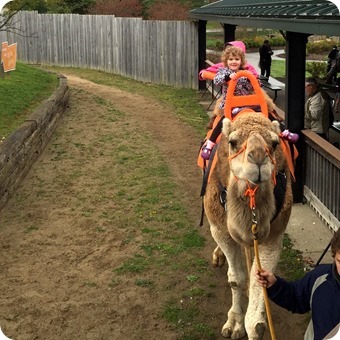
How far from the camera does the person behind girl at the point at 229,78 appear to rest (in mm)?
5093

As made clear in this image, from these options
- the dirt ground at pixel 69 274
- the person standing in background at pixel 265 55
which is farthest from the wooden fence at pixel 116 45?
the dirt ground at pixel 69 274

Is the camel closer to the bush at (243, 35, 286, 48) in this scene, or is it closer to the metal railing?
the metal railing

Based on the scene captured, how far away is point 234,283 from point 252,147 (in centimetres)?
172

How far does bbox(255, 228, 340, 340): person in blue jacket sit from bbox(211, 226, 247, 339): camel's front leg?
56.9 inches

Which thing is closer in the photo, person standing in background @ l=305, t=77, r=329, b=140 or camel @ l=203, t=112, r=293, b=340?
camel @ l=203, t=112, r=293, b=340

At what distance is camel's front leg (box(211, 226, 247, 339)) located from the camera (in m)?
4.71

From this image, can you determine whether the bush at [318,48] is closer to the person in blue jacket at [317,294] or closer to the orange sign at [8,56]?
the orange sign at [8,56]

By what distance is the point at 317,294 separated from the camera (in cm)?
294

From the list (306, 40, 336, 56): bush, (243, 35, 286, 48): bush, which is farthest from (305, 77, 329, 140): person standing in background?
(243, 35, 286, 48): bush

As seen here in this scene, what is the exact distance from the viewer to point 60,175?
9.38m

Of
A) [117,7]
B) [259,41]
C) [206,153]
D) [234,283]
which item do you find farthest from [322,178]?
[259,41]

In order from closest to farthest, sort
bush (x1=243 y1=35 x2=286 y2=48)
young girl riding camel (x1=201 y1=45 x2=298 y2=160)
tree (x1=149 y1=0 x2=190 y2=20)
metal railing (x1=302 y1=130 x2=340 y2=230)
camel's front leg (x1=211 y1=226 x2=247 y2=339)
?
camel's front leg (x1=211 y1=226 x2=247 y2=339), young girl riding camel (x1=201 y1=45 x2=298 y2=160), metal railing (x1=302 y1=130 x2=340 y2=230), tree (x1=149 y1=0 x2=190 y2=20), bush (x1=243 y1=35 x2=286 y2=48)

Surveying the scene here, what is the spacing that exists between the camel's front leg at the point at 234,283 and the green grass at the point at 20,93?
6038 mm

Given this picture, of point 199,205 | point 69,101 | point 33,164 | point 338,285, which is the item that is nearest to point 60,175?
point 33,164
